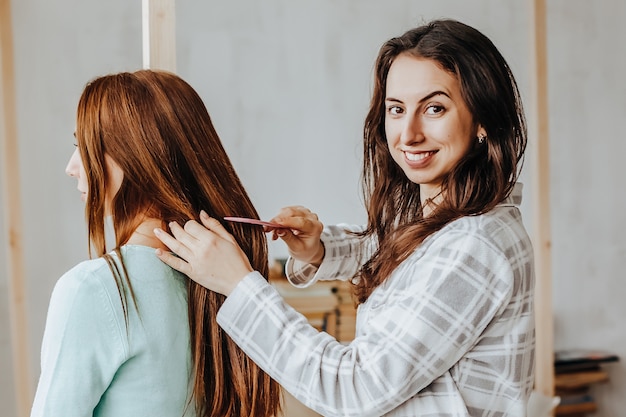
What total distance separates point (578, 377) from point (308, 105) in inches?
83.8

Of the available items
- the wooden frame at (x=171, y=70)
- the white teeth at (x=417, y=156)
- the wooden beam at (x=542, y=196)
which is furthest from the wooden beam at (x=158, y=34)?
the wooden beam at (x=542, y=196)

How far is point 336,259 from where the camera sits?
2.09 metres

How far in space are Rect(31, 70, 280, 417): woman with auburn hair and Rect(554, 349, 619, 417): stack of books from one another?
3.24 m

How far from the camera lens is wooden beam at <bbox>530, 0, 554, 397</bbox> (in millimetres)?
3658

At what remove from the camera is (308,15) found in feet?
→ 13.1

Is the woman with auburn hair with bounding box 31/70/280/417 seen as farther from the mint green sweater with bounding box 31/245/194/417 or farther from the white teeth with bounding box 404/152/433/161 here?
the white teeth with bounding box 404/152/433/161

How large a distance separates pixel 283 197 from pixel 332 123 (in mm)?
441

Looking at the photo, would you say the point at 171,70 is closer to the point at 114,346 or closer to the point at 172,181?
the point at 172,181

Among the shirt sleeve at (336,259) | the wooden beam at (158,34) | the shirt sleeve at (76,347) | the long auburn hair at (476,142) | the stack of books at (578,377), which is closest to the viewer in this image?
the shirt sleeve at (76,347)

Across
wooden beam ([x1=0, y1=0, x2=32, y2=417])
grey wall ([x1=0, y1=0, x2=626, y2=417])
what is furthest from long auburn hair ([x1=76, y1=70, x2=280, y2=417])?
grey wall ([x1=0, y1=0, x2=626, y2=417])

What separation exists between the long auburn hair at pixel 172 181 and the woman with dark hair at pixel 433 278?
0.05 metres

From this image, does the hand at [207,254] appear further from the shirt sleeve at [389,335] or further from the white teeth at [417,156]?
the white teeth at [417,156]

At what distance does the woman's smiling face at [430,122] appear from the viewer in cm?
160

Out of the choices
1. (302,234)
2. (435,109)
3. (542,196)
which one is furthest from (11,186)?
(542,196)
